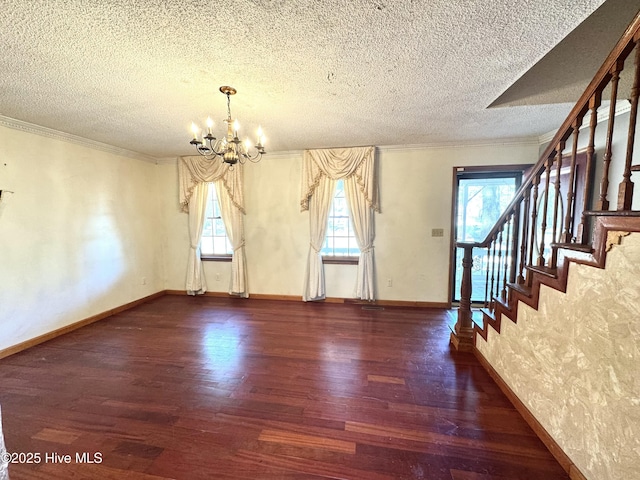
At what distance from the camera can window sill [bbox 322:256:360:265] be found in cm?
423

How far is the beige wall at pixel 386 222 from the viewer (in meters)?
3.91

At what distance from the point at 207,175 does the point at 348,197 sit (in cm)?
240

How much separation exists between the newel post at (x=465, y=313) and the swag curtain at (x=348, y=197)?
58.2 inches

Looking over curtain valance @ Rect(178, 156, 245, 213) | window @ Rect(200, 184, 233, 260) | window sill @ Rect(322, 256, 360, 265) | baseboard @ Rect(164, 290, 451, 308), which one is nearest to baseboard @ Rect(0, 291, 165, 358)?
baseboard @ Rect(164, 290, 451, 308)

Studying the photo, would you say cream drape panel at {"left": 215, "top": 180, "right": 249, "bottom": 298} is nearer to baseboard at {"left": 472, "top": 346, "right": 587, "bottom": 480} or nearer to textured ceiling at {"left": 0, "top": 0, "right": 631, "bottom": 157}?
textured ceiling at {"left": 0, "top": 0, "right": 631, "bottom": 157}

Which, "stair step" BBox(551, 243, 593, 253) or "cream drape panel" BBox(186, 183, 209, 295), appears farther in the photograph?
"cream drape panel" BBox(186, 183, 209, 295)

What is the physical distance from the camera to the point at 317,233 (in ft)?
13.8

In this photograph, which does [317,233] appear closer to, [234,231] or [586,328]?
[234,231]

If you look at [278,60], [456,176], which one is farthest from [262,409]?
[456,176]

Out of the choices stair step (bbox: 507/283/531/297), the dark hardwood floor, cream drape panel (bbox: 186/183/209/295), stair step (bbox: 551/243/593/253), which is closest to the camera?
stair step (bbox: 551/243/593/253)

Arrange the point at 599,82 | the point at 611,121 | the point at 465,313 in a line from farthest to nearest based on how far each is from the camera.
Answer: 1. the point at 465,313
2. the point at 599,82
3. the point at 611,121

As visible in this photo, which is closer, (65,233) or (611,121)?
(611,121)

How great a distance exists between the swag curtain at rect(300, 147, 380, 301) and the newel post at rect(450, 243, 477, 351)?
58.2 inches

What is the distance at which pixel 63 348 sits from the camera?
285 centimetres
